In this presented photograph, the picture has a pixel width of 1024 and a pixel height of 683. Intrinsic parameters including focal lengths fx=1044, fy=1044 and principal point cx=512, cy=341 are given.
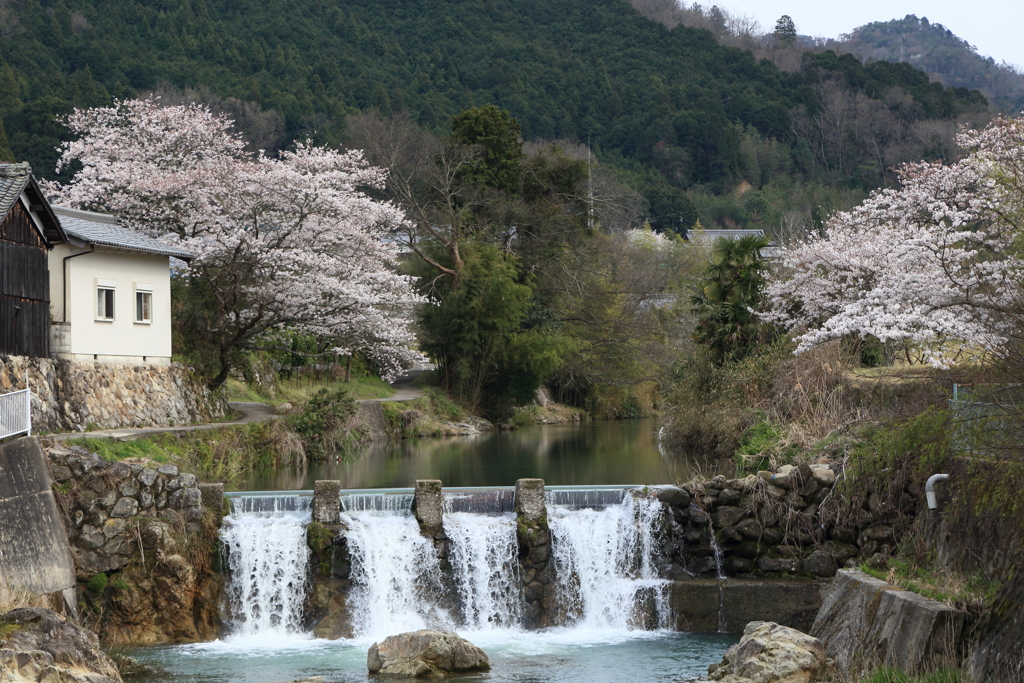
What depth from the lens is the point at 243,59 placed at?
7244cm

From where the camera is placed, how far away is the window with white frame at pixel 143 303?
85.5 feet

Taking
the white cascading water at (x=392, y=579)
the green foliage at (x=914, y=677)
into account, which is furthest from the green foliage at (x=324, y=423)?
the green foliage at (x=914, y=677)

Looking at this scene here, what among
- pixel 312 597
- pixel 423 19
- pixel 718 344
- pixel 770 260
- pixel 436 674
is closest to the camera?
pixel 436 674

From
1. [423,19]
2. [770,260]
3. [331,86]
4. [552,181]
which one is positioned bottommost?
[770,260]

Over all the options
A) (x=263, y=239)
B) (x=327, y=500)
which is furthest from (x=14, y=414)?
(x=263, y=239)

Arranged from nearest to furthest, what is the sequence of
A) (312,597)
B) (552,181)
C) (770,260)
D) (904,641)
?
(904,641) < (312,597) < (770,260) < (552,181)

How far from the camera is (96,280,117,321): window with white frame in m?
24.8

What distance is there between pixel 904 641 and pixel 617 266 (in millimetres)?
43096

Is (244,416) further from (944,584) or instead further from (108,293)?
(944,584)

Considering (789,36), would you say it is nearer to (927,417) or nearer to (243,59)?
(243,59)

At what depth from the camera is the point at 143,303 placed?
26.3 metres

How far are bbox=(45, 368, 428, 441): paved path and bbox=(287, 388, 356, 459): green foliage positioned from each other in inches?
32.0

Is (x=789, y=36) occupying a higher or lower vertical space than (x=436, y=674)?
higher

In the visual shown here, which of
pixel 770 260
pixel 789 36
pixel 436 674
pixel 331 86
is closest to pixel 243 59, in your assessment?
pixel 331 86
